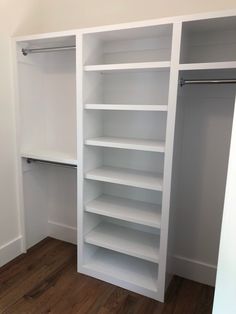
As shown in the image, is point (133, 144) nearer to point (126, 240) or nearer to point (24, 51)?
point (126, 240)

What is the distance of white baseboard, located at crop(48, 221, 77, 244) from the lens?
2668 millimetres

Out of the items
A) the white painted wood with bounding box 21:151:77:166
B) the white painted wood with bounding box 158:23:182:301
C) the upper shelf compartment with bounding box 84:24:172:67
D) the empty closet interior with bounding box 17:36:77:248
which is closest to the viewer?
the white painted wood with bounding box 158:23:182:301

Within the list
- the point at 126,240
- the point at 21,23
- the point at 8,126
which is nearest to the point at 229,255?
the point at 126,240

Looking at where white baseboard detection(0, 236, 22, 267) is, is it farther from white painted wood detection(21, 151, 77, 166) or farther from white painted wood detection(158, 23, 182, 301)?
white painted wood detection(158, 23, 182, 301)

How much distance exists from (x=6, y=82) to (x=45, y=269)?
1.71 m

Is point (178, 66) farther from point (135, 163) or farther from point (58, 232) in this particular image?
point (58, 232)

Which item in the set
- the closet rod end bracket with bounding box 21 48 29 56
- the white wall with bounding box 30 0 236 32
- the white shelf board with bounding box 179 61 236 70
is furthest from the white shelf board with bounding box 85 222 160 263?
the white wall with bounding box 30 0 236 32

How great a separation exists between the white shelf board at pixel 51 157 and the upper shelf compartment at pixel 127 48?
0.76m

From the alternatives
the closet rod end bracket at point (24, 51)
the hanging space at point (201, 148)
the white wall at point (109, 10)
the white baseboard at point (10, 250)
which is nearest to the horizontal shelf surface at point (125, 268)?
the hanging space at point (201, 148)

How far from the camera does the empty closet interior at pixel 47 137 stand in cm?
227

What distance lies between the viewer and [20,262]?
2.36 meters

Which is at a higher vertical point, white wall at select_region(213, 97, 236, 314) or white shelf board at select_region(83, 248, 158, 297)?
white wall at select_region(213, 97, 236, 314)

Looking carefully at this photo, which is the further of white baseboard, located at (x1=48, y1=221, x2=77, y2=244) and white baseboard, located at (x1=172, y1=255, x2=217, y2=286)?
white baseboard, located at (x1=48, y1=221, x2=77, y2=244)

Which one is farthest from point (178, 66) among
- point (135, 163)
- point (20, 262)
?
point (20, 262)
